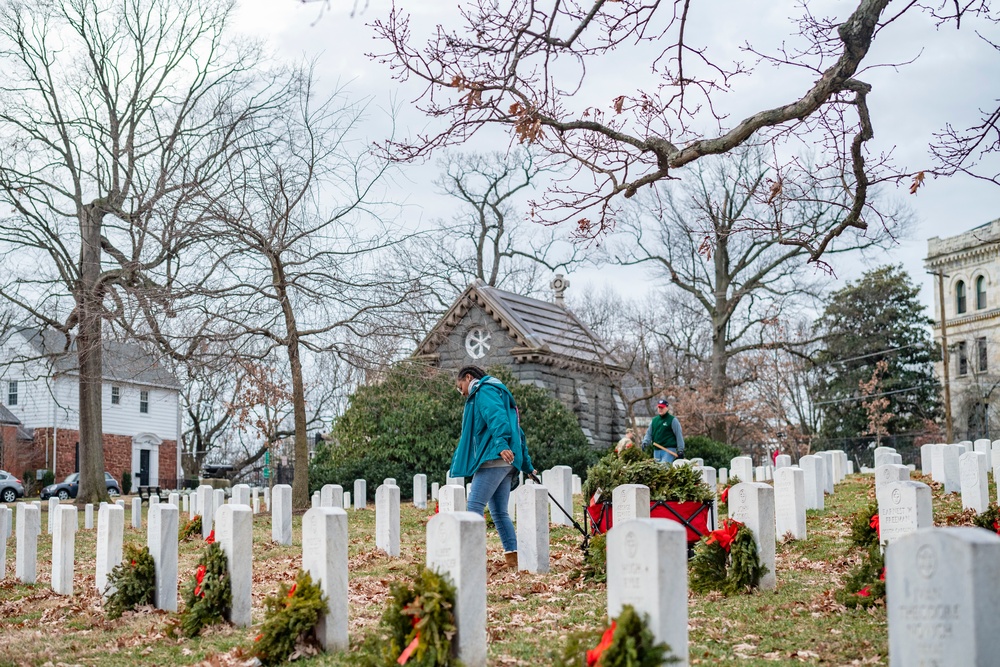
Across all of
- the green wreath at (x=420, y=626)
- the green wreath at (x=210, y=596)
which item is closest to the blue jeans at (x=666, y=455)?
the green wreath at (x=210, y=596)

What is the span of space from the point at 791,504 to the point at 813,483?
350 cm

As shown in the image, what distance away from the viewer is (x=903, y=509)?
7.94 m

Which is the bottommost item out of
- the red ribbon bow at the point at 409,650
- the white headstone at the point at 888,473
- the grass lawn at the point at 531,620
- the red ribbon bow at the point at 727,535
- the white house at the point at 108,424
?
the grass lawn at the point at 531,620

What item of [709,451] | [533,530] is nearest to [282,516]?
[533,530]

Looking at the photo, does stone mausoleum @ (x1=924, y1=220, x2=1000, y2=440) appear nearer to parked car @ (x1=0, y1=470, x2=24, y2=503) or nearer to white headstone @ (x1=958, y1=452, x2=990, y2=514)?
white headstone @ (x1=958, y1=452, x2=990, y2=514)

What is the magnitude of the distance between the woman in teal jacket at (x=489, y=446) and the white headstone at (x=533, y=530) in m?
0.21

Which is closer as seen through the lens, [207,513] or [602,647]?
[602,647]

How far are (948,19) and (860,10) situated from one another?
0.84 metres

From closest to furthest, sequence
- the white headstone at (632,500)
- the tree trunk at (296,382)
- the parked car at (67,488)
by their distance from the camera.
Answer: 1. the white headstone at (632,500)
2. the tree trunk at (296,382)
3. the parked car at (67,488)

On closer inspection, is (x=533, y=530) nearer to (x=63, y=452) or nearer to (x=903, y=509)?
(x=903, y=509)

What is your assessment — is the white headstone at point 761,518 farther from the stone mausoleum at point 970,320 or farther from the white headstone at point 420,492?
the stone mausoleum at point 970,320

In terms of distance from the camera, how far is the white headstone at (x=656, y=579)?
4781 millimetres

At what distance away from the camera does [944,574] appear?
4.03 metres

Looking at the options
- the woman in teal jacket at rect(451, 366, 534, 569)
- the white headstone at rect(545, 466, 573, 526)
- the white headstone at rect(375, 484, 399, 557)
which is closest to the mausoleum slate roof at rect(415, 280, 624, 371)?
the white headstone at rect(545, 466, 573, 526)
